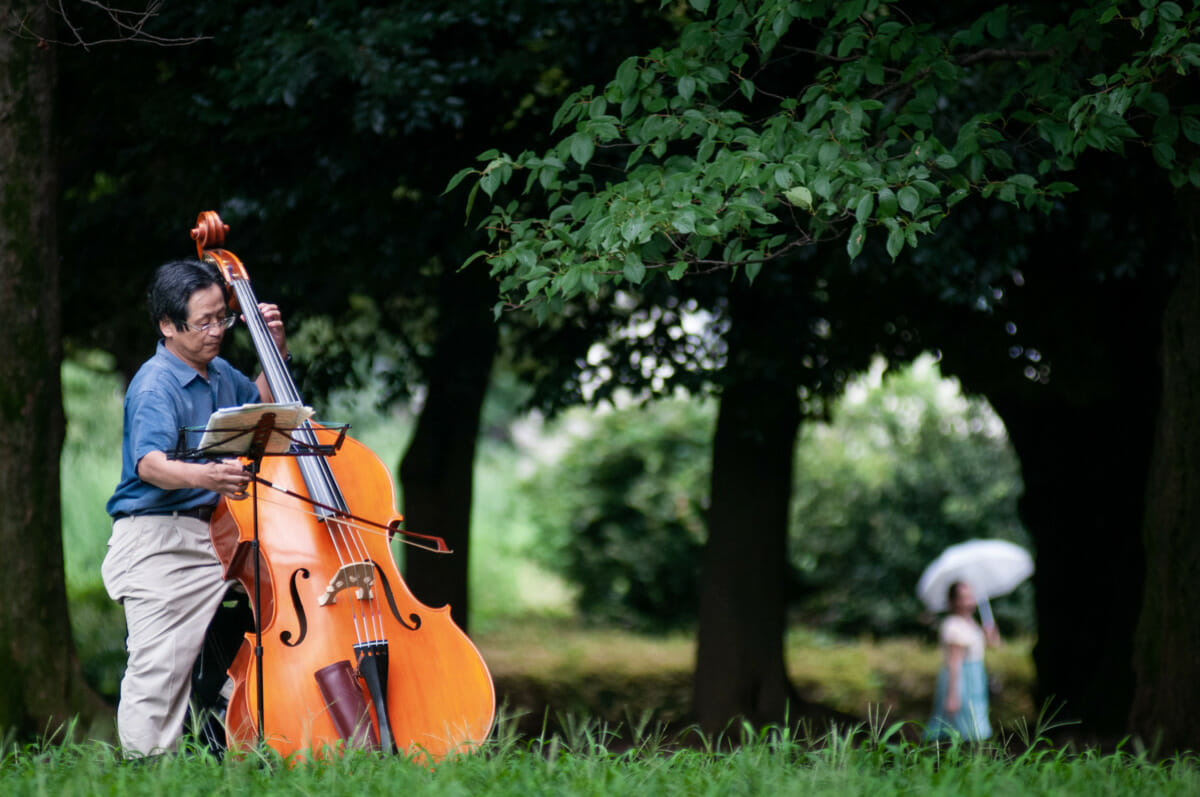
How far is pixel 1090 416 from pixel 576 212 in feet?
17.8

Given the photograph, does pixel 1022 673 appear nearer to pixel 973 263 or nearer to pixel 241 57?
pixel 973 263

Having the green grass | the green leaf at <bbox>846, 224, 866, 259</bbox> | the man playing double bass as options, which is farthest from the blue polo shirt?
the green leaf at <bbox>846, 224, 866, 259</bbox>

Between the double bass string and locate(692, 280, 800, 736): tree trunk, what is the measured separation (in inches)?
163

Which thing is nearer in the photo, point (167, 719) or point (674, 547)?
point (167, 719)

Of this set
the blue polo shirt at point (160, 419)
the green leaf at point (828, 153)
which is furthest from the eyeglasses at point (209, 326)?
the green leaf at point (828, 153)

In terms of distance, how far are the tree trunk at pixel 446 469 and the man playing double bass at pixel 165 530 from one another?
3914 millimetres

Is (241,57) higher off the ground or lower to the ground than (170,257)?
higher

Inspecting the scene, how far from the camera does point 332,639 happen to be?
3.79 m

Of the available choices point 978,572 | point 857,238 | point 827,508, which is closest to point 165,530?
point 857,238

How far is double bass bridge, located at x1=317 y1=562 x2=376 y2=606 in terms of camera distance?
3.86 meters

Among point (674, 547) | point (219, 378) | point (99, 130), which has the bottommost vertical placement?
point (674, 547)

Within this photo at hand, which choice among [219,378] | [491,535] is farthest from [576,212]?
[491,535]

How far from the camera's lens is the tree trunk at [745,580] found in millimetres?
8195

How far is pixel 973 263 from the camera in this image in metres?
6.65
